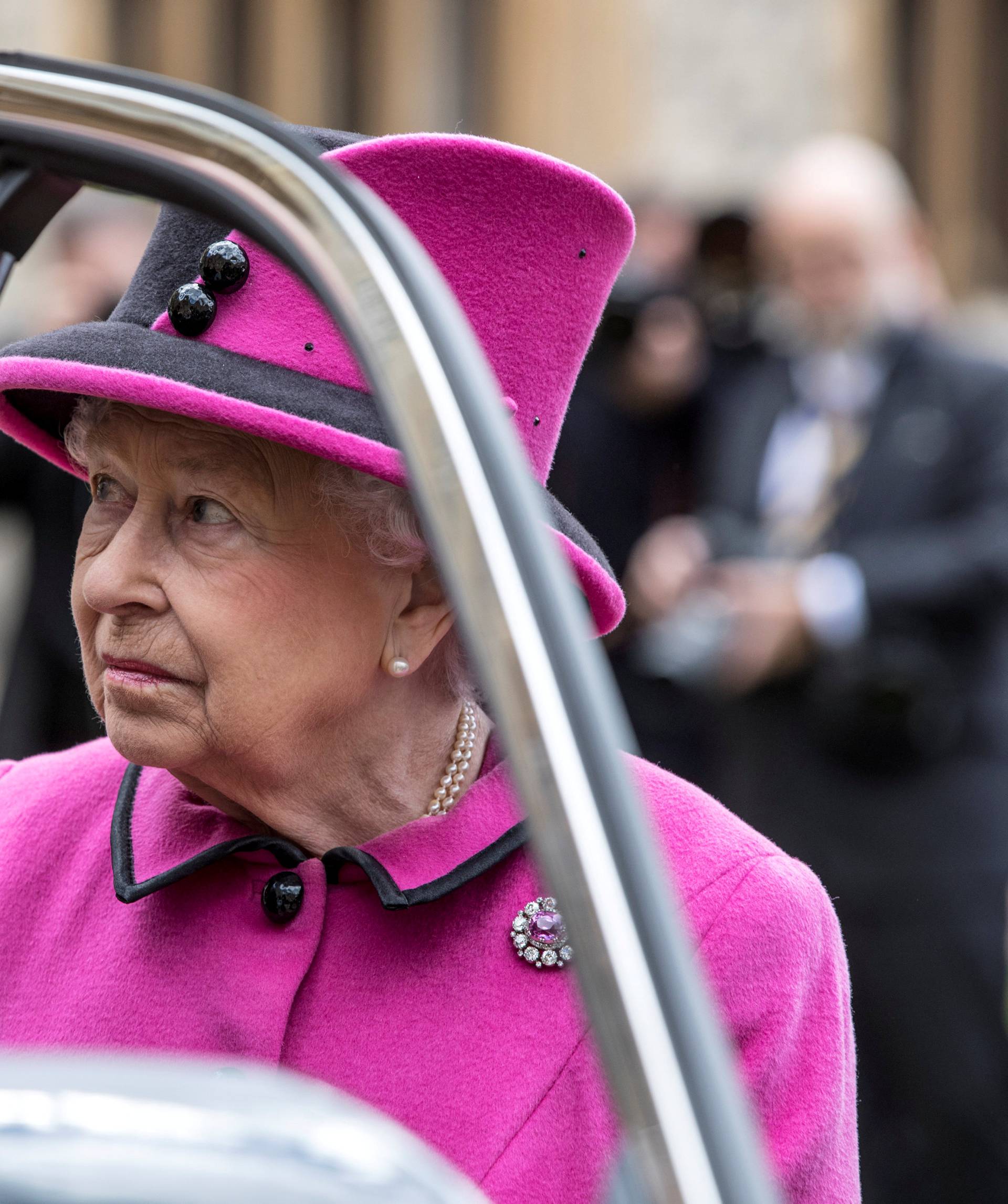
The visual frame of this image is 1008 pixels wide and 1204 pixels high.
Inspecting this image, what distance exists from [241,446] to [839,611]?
2424mm

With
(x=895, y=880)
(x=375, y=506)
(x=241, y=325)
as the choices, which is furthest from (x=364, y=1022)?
(x=895, y=880)

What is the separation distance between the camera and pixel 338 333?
1.41 m

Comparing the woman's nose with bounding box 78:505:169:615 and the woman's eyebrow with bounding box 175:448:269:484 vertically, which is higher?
the woman's eyebrow with bounding box 175:448:269:484

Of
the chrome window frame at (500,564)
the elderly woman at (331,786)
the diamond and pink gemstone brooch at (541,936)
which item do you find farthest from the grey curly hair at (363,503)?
the chrome window frame at (500,564)

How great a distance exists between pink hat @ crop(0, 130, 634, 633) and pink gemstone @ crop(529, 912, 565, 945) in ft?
1.01

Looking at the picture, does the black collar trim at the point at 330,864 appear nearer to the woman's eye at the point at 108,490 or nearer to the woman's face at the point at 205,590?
the woman's face at the point at 205,590

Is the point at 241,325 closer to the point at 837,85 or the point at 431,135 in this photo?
the point at 431,135

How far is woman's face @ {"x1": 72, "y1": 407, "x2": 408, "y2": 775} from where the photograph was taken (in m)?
1.59

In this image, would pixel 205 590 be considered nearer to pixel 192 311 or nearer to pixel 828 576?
pixel 192 311

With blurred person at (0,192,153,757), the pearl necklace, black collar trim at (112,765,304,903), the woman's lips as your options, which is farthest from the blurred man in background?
the woman's lips

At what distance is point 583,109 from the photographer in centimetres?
1005

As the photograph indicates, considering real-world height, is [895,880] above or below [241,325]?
below

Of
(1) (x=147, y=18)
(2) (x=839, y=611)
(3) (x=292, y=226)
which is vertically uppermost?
(3) (x=292, y=226)

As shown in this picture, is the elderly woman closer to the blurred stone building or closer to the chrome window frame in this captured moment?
the chrome window frame
